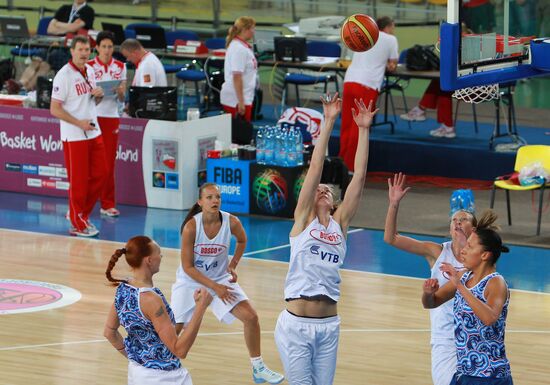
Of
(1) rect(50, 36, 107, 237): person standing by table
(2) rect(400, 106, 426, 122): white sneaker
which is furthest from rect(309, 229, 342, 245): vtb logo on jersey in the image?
(2) rect(400, 106, 426, 122): white sneaker

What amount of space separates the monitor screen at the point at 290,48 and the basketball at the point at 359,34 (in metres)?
8.18

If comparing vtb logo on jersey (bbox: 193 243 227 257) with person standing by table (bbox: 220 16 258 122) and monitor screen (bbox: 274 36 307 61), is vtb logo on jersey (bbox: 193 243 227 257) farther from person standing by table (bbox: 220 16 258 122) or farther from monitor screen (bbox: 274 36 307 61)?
monitor screen (bbox: 274 36 307 61)

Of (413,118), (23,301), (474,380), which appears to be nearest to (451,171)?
(413,118)

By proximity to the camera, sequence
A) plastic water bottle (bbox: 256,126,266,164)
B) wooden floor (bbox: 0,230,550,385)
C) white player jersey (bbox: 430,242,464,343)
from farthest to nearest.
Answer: plastic water bottle (bbox: 256,126,266,164), wooden floor (bbox: 0,230,550,385), white player jersey (bbox: 430,242,464,343)

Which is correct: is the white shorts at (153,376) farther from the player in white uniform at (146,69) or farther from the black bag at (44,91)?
the black bag at (44,91)

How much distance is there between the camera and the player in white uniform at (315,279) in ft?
24.8

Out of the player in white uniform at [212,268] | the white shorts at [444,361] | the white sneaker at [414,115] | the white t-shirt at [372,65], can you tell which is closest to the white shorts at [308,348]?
the white shorts at [444,361]

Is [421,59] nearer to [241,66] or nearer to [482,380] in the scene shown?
[241,66]

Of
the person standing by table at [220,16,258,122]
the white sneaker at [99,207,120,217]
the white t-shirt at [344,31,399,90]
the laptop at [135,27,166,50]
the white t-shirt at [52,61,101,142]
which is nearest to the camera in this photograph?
the white t-shirt at [52,61,101,142]

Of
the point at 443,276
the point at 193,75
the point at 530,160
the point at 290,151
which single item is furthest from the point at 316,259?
the point at 193,75

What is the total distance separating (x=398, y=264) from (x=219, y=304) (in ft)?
15.0

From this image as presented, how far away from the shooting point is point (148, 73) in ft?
51.9

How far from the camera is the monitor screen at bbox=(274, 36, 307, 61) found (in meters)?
19.9

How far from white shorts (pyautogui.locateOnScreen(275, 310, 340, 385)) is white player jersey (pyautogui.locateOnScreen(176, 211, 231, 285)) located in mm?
1500
